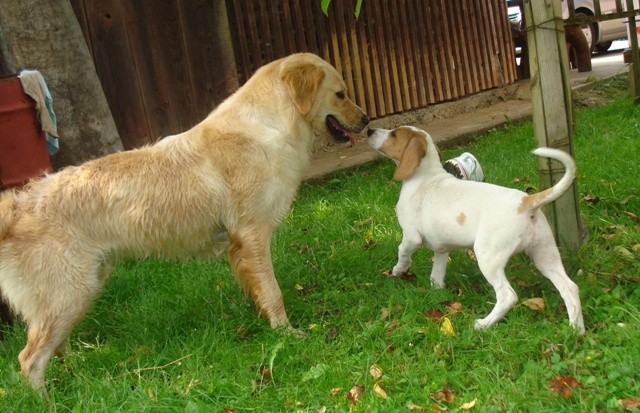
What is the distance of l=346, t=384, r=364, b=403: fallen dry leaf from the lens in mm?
3669

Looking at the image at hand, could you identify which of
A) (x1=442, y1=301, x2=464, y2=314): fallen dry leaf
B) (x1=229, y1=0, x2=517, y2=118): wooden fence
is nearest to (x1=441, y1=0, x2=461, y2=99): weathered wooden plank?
(x1=229, y1=0, x2=517, y2=118): wooden fence

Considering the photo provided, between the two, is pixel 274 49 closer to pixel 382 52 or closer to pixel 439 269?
pixel 382 52

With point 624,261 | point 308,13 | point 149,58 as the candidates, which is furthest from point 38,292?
point 308,13

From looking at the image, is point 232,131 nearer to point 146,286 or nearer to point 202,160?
point 202,160

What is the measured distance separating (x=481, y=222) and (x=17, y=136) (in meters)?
3.31

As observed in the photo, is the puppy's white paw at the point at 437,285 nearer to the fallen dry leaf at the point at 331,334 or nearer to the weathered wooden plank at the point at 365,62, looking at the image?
the fallen dry leaf at the point at 331,334

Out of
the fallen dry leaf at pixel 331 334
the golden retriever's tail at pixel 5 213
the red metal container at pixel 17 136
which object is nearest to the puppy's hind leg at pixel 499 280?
the fallen dry leaf at pixel 331 334

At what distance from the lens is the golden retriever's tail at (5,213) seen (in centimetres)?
418

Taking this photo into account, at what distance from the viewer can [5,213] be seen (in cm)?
422

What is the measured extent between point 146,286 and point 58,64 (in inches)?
85.6

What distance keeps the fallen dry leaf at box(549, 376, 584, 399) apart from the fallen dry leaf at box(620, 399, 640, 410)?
0.76 ft

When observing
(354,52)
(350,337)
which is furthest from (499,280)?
(354,52)

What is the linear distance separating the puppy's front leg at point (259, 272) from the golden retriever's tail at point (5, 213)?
51.2 inches

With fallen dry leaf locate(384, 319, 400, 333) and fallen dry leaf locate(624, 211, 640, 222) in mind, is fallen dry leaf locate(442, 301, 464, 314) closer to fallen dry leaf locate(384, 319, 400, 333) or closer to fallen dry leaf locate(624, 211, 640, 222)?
fallen dry leaf locate(384, 319, 400, 333)
